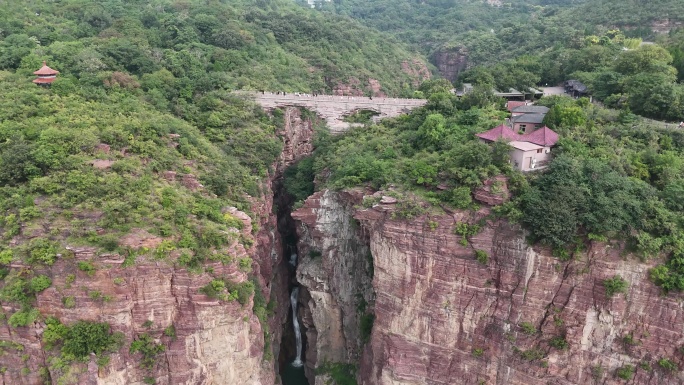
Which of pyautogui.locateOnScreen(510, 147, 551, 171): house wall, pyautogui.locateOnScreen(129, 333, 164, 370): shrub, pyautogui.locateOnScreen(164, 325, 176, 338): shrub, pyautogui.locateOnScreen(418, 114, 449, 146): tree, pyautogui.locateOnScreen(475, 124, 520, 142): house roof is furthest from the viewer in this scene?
pyautogui.locateOnScreen(418, 114, 449, 146): tree

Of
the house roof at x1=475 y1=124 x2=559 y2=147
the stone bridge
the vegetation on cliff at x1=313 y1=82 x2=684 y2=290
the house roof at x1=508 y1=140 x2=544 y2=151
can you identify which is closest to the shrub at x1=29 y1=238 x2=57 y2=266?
the vegetation on cliff at x1=313 y1=82 x2=684 y2=290

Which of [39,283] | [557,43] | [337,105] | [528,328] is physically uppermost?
[557,43]

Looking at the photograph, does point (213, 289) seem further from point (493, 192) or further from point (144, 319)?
point (493, 192)

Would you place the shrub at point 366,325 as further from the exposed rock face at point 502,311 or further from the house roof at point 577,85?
the house roof at point 577,85

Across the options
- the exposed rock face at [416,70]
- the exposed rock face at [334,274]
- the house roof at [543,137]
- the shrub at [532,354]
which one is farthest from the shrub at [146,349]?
the exposed rock face at [416,70]

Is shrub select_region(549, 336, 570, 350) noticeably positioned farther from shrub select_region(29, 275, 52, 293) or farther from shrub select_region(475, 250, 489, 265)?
shrub select_region(29, 275, 52, 293)

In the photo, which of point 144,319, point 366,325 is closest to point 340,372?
point 366,325
